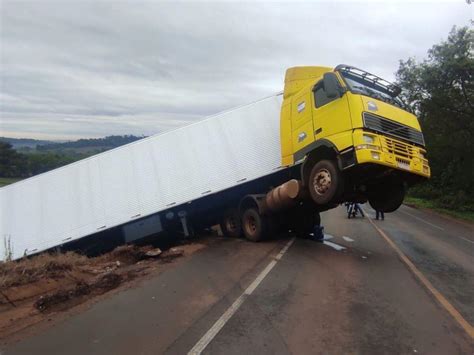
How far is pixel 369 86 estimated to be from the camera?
9461mm

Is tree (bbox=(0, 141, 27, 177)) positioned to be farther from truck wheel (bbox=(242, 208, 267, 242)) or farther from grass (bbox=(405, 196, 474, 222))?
grass (bbox=(405, 196, 474, 222))

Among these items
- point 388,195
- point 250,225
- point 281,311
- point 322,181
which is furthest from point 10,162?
point 281,311

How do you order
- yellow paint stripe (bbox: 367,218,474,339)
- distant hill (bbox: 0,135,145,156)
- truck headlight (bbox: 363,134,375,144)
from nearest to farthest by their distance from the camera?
yellow paint stripe (bbox: 367,218,474,339)
truck headlight (bbox: 363,134,375,144)
distant hill (bbox: 0,135,145,156)

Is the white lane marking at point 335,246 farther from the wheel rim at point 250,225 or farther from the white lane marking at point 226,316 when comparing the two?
the white lane marking at point 226,316

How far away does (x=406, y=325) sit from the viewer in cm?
523

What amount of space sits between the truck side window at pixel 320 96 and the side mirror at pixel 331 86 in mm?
233

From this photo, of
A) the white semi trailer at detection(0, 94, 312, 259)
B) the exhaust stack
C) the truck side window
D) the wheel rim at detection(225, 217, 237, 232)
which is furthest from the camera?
the wheel rim at detection(225, 217, 237, 232)

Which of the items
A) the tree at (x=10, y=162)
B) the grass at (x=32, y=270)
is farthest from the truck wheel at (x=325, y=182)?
the tree at (x=10, y=162)

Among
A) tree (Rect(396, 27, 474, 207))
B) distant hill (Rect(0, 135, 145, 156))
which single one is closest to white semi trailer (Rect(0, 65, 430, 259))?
tree (Rect(396, 27, 474, 207))

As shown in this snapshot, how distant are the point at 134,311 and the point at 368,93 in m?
6.48

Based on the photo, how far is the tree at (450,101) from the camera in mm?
25500

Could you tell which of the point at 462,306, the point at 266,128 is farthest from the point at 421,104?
the point at 462,306

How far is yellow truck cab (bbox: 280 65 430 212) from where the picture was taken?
8.18 meters

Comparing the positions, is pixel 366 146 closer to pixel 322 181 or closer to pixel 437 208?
pixel 322 181
